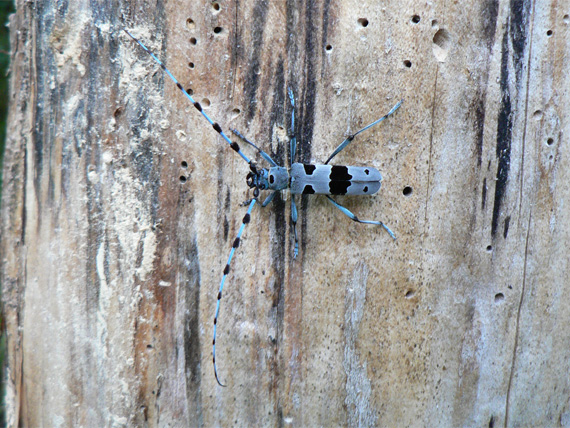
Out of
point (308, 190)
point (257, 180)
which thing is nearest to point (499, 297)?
point (308, 190)

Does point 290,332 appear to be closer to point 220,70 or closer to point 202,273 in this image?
point 202,273

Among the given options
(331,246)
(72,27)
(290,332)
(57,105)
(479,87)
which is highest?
(72,27)

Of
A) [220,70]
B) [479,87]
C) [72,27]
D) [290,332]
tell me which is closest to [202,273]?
[290,332]

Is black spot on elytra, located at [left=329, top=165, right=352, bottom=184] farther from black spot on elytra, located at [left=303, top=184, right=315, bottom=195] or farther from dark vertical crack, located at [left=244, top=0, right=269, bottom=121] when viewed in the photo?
dark vertical crack, located at [left=244, top=0, right=269, bottom=121]

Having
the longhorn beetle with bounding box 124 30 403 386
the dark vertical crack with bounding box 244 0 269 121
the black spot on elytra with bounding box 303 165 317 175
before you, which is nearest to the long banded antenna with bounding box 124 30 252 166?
the longhorn beetle with bounding box 124 30 403 386

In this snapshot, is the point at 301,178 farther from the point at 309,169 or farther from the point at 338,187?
the point at 338,187

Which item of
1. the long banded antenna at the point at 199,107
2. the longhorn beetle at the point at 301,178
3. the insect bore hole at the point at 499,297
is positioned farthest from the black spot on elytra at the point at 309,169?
the insect bore hole at the point at 499,297

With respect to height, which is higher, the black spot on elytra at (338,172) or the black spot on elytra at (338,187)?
the black spot on elytra at (338,172)

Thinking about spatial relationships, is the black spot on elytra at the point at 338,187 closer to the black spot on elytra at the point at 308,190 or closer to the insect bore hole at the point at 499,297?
the black spot on elytra at the point at 308,190
